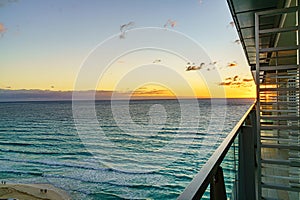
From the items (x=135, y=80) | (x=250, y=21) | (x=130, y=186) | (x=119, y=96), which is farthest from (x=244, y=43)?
(x=119, y=96)

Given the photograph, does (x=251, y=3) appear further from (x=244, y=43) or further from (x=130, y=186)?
(x=130, y=186)

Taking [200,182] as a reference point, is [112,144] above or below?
below

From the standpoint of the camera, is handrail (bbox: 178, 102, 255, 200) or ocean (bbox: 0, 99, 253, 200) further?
ocean (bbox: 0, 99, 253, 200)

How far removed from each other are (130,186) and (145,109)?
1455 cm

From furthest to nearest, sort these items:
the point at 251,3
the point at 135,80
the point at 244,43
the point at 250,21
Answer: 1. the point at 135,80
2. the point at 244,43
3. the point at 250,21
4. the point at 251,3

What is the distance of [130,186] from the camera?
12969mm

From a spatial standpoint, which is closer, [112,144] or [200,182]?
[200,182]

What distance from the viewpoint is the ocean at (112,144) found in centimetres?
1318

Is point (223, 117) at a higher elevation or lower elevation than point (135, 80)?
lower

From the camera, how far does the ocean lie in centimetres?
1318

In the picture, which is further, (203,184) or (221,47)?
(221,47)

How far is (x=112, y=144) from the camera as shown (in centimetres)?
1986

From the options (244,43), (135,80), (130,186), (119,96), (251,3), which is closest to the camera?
(251,3)

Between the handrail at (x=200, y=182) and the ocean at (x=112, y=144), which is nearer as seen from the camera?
the handrail at (x=200, y=182)
